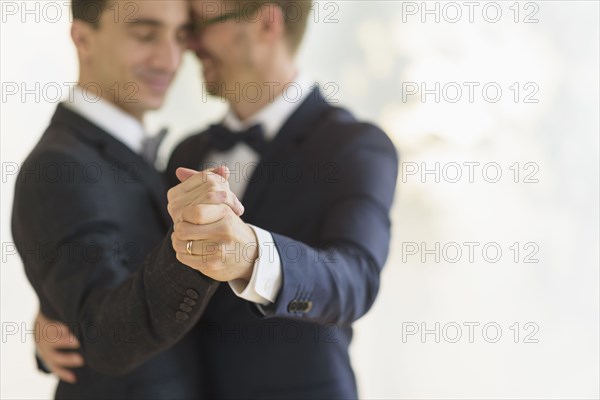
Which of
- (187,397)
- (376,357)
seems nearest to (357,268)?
(187,397)

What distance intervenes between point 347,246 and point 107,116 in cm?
58

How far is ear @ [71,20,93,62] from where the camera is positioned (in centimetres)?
174

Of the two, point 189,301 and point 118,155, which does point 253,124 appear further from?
point 189,301

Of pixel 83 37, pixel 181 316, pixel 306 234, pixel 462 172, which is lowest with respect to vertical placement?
pixel 181 316

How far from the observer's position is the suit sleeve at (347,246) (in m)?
1.28

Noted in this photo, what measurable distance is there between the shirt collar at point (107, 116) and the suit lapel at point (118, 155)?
0.8 inches

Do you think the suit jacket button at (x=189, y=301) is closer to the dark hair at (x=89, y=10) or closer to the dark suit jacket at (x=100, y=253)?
the dark suit jacket at (x=100, y=253)

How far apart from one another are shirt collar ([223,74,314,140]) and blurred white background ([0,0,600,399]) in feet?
3.76

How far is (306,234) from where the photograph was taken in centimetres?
159

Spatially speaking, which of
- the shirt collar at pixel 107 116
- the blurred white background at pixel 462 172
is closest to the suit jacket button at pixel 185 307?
the shirt collar at pixel 107 116

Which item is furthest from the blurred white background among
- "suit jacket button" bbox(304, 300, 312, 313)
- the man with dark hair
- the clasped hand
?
the clasped hand

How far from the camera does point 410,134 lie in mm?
2947

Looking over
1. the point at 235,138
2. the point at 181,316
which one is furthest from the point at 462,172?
the point at 181,316

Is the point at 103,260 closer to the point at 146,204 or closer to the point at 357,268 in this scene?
the point at 146,204
